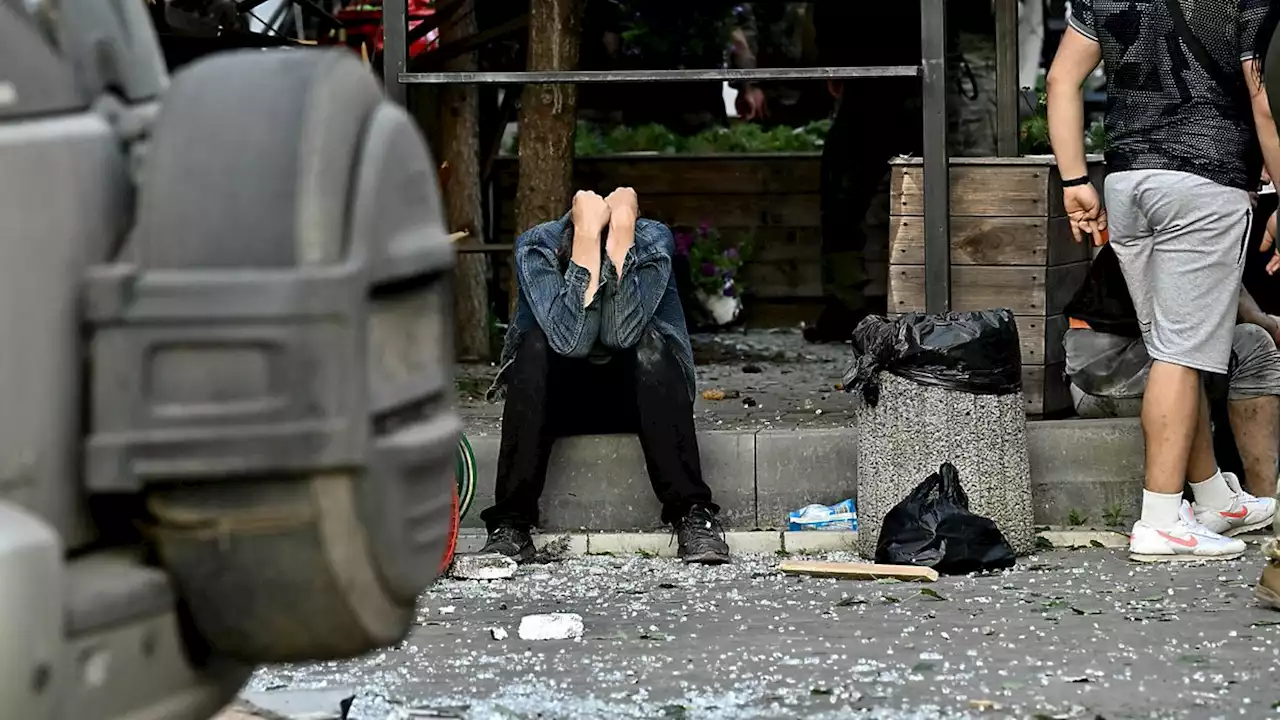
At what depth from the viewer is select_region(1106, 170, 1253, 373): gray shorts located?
5.89m

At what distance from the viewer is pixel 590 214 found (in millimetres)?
6230

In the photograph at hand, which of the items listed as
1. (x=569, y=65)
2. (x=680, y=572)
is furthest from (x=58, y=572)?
(x=569, y=65)

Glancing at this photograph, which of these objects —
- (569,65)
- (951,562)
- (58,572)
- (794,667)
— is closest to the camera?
(58,572)

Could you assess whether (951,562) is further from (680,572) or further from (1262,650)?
(1262,650)

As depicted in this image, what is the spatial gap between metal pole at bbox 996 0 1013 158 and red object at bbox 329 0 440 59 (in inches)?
113

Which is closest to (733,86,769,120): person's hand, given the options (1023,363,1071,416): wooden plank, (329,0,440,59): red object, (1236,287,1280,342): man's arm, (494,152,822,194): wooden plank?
(494,152,822,194): wooden plank

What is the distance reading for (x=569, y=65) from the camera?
8.30m

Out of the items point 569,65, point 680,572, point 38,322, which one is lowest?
point 680,572

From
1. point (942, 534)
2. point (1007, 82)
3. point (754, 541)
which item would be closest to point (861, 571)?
point (942, 534)

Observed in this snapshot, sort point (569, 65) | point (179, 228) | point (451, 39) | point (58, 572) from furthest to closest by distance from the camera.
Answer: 1. point (451, 39)
2. point (569, 65)
3. point (179, 228)
4. point (58, 572)

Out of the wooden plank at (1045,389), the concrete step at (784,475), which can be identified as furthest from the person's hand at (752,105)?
the concrete step at (784,475)

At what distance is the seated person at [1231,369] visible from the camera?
20.8 ft

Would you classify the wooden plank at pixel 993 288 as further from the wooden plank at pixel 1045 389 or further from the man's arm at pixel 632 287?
the man's arm at pixel 632 287

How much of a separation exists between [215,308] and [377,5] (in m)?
7.07
